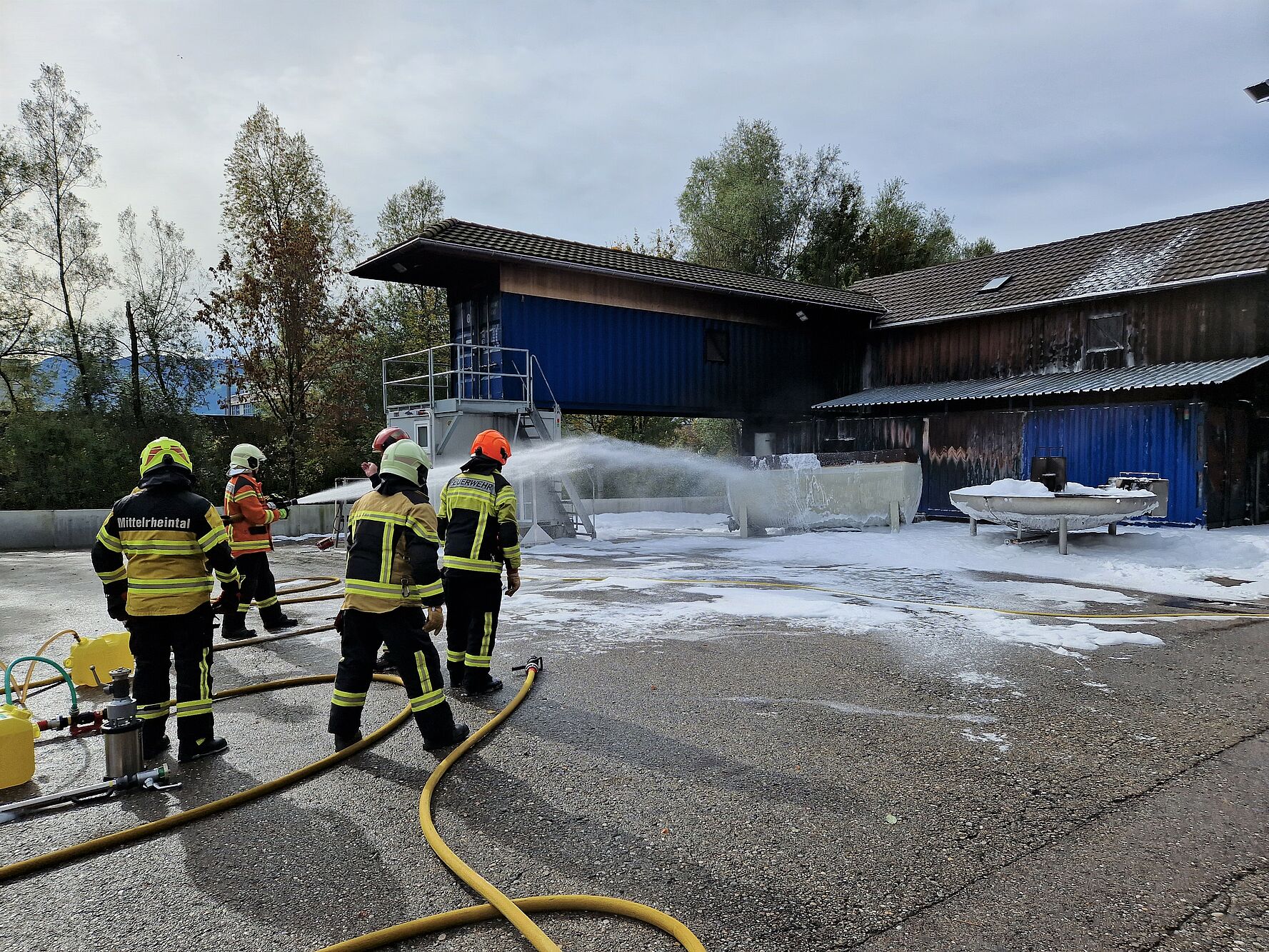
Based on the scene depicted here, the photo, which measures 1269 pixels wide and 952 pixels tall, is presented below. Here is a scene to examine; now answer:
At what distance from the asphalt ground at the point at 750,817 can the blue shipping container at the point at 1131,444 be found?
1156 centimetres

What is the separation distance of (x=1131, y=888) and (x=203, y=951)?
341 centimetres

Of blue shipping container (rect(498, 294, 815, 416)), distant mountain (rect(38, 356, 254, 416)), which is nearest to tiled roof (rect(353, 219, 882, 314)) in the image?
blue shipping container (rect(498, 294, 815, 416))

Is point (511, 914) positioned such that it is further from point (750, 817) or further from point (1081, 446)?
point (1081, 446)

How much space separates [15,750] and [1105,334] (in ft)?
71.7

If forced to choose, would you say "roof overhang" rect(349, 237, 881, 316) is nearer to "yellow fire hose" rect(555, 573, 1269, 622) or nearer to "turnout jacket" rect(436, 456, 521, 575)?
"yellow fire hose" rect(555, 573, 1269, 622)

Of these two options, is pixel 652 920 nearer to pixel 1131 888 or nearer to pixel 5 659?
pixel 1131 888

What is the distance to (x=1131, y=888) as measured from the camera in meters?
2.97

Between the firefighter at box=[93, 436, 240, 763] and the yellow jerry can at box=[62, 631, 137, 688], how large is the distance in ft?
5.94

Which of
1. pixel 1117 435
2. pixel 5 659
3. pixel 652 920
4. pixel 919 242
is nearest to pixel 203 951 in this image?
pixel 652 920

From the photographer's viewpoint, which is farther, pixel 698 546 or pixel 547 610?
pixel 698 546

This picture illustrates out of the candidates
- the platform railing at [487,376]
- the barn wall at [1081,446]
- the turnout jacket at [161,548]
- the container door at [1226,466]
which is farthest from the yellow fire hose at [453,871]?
the container door at [1226,466]

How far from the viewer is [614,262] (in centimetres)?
1938

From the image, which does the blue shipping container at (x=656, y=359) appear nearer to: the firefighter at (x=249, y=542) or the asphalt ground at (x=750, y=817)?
the firefighter at (x=249, y=542)

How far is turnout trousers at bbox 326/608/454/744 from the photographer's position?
4.61m
